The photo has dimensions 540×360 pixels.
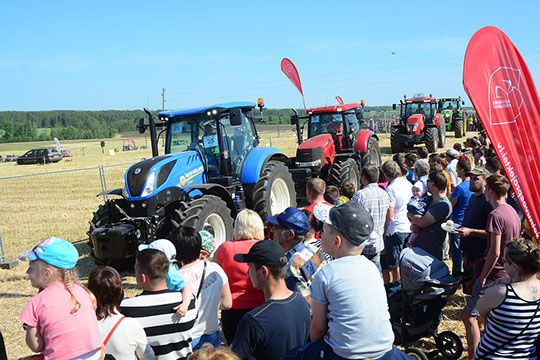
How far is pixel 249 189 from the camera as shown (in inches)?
321

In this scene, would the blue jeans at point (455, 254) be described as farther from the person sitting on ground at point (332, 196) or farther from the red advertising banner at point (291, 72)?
the red advertising banner at point (291, 72)

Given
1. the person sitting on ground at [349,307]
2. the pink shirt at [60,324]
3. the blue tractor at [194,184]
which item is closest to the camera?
the person sitting on ground at [349,307]

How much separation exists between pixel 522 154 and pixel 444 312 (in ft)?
7.48

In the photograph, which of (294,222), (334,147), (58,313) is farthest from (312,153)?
(58,313)

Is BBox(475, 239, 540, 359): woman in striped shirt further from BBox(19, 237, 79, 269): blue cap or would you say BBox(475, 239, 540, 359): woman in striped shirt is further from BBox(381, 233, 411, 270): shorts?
BBox(381, 233, 411, 270): shorts

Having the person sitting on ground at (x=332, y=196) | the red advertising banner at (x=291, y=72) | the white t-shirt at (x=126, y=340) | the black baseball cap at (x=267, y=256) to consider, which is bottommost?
the white t-shirt at (x=126, y=340)

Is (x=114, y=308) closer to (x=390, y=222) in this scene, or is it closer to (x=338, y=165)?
(x=390, y=222)

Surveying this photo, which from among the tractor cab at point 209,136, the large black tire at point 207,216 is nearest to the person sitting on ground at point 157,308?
the large black tire at point 207,216

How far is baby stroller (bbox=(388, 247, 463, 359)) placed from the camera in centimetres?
414

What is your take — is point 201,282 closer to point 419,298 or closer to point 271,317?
point 271,317

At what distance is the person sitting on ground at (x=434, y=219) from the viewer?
16.0ft

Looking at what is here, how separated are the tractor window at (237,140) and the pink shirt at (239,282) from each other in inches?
171

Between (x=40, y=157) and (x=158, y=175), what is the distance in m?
30.9

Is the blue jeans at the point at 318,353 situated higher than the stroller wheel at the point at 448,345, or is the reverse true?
the blue jeans at the point at 318,353
